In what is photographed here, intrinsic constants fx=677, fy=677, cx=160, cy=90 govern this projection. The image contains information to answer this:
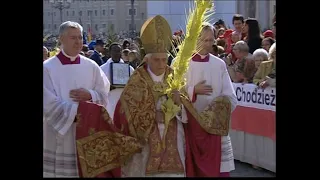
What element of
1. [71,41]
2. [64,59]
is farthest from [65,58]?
[71,41]

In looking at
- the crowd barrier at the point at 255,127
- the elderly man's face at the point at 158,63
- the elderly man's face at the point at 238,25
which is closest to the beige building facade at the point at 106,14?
the elderly man's face at the point at 238,25

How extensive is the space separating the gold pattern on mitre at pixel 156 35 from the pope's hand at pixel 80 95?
58cm

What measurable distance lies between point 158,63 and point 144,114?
410mm

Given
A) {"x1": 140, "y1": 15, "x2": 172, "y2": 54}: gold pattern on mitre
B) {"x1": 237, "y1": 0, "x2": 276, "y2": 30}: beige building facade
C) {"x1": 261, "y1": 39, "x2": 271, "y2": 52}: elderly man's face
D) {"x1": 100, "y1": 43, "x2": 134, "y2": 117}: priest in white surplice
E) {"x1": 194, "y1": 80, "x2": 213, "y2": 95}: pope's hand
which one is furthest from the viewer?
{"x1": 237, "y1": 0, "x2": 276, "y2": 30}: beige building facade

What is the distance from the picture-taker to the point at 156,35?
17.3ft

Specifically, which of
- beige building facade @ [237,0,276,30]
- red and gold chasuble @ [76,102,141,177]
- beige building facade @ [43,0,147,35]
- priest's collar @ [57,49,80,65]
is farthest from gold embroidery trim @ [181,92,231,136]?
beige building facade @ [43,0,147,35]

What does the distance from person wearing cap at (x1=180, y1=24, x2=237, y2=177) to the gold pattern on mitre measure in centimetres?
50

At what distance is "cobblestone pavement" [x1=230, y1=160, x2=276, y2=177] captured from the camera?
25.0 feet

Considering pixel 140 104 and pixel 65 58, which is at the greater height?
pixel 65 58

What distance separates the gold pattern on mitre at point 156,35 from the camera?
5.27 m

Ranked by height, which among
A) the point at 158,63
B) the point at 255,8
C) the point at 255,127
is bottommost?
the point at 255,127

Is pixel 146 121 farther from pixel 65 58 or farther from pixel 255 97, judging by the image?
pixel 255 97

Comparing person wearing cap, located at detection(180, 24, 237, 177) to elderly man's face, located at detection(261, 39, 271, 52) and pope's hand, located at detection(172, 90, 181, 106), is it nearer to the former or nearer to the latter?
pope's hand, located at detection(172, 90, 181, 106)
